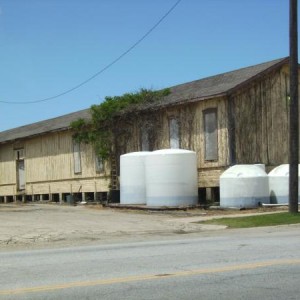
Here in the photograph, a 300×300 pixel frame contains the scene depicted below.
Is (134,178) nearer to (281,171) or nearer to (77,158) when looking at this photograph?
(281,171)

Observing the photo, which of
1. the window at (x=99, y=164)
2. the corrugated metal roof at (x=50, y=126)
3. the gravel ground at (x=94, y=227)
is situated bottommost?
the gravel ground at (x=94, y=227)

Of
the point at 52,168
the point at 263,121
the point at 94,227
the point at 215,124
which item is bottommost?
the point at 94,227

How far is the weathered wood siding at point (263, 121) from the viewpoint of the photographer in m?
26.5

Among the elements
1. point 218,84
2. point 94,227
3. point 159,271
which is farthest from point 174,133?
point 159,271

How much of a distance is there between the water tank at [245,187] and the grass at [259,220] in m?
4.06

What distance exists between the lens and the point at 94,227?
18484 millimetres

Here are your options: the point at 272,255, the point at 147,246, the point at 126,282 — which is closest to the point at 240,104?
the point at 147,246

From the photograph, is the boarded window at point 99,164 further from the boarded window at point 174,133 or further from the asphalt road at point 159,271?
the asphalt road at point 159,271

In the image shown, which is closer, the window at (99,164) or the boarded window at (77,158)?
the window at (99,164)

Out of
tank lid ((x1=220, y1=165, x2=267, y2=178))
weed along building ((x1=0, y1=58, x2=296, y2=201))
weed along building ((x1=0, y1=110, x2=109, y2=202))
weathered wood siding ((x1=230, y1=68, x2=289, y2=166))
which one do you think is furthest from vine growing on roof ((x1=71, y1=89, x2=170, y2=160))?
tank lid ((x1=220, y1=165, x2=267, y2=178))

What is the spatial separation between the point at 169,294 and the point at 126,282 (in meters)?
1.04

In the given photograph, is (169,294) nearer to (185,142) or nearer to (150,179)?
(150,179)

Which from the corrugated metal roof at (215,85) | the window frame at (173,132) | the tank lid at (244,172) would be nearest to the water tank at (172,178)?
the tank lid at (244,172)

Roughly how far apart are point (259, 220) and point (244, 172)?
5245 mm
